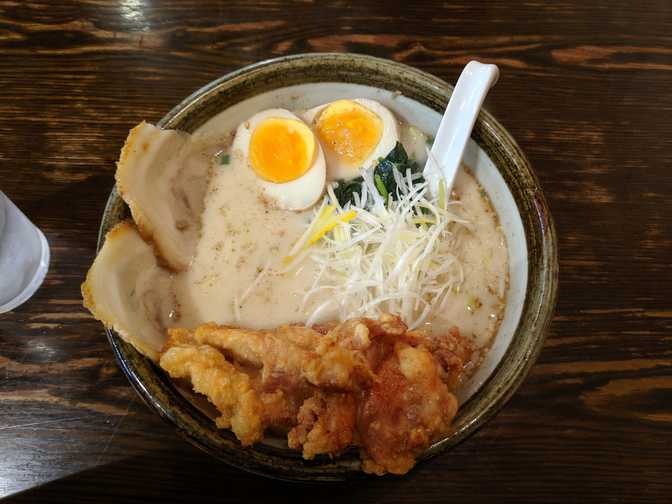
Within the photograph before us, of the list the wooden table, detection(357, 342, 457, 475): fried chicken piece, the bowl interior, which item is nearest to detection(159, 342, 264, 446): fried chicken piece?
detection(357, 342, 457, 475): fried chicken piece

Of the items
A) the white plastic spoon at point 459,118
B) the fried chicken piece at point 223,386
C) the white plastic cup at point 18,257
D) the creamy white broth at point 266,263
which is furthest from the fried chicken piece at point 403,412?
the white plastic cup at point 18,257

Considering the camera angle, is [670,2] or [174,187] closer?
[174,187]

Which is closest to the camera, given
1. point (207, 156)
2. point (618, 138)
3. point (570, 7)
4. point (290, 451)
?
point (290, 451)

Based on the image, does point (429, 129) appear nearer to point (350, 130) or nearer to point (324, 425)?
point (350, 130)

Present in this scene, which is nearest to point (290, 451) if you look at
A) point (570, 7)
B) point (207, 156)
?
point (207, 156)

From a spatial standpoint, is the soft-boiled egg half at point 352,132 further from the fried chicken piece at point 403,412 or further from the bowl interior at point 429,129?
the fried chicken piece at point 403,412

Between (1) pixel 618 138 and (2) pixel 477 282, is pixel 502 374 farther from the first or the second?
(1) pixel 618 138
